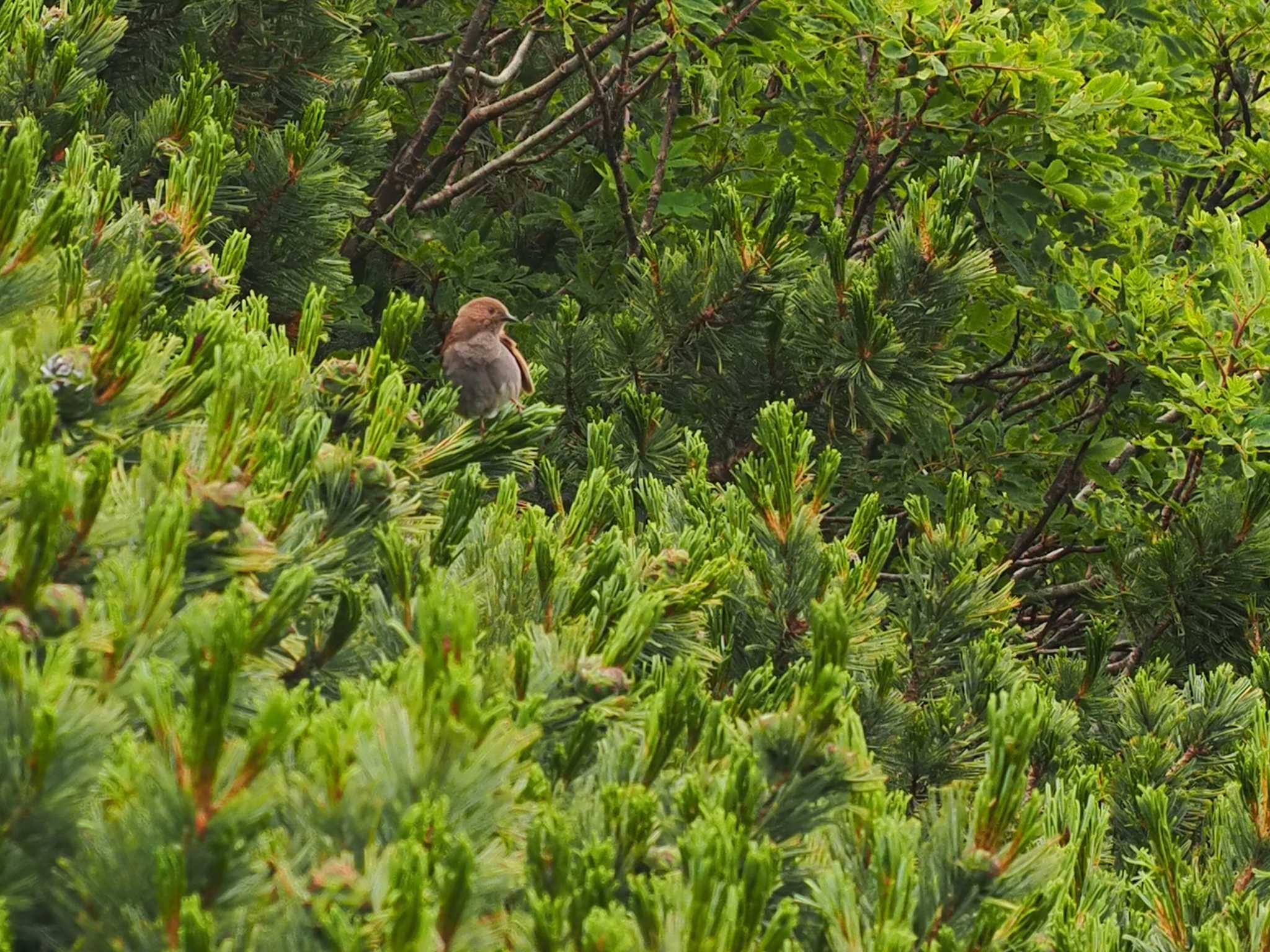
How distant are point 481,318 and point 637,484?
2.26ft

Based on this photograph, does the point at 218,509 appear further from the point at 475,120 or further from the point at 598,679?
the point at 475,120

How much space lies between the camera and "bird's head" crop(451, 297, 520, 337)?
4570 millimetres

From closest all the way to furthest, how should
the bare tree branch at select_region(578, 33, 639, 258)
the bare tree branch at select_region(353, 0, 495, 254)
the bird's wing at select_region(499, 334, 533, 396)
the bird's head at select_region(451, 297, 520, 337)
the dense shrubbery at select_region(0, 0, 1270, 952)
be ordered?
the dense shrubbery at select_region(0, 0, 1270, 952)
the bird's wing at select_region(499, 334, 533, 396)
the bird's head at select_region(451, 297, 520, 337)
the bare tree branch at select_region(578, 33, 639, 258)
the bare tree branch at select_region(353, 0, 495, 254)

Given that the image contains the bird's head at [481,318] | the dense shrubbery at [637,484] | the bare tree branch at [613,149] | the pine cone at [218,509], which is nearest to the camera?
the dense shrubbery at [637,484]

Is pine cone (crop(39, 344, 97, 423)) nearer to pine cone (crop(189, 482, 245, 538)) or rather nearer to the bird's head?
pine cone (crop(189, 482, 245, 538))

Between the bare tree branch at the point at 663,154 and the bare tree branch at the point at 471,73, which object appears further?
the bare tree branch at the point at 471,73

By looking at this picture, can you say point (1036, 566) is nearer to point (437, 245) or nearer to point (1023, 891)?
point (437, 245)

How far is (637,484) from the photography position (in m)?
4.62

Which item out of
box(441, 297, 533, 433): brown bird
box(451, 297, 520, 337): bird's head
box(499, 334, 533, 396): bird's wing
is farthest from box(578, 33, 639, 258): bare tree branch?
box(499, 334, 533, 396): bird's wing

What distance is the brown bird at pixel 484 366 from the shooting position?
405 cm

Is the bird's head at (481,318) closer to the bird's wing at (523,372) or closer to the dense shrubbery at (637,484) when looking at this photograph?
the bird's wing at (523,372)

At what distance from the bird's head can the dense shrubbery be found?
32 centimetres

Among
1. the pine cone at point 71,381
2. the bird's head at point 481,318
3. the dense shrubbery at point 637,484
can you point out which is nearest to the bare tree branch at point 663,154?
the dense shrubbery at point 637,484

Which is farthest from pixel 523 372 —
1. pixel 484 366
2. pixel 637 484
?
pixel 637 484
